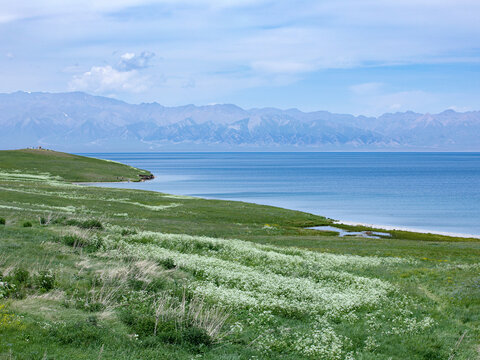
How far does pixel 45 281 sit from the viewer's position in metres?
17.1

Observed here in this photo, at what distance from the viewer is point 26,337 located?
12.5 meters

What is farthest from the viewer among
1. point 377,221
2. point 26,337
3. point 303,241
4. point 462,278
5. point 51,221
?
point 377,221

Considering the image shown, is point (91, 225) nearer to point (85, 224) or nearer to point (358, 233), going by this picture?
point (85, 224)

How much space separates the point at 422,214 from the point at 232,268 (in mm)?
86645

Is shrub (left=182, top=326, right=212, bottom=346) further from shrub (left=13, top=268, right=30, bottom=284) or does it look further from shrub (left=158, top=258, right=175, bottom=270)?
shrub (left=158, top=258, right=175, bottom=270)

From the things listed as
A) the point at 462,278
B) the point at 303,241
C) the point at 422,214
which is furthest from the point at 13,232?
the point at 422,214

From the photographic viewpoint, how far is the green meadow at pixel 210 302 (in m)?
13.7

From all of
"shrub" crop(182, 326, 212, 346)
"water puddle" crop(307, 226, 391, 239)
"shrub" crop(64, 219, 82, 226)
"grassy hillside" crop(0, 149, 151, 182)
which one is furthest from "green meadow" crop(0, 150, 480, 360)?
"grassy hillside" crop(0, 149, 151, 182)

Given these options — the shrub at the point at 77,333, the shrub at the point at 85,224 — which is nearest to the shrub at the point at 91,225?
the shrub at the point at 85,224

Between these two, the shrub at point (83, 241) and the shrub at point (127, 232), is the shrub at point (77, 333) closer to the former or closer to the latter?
the shrub at point (83, 241)

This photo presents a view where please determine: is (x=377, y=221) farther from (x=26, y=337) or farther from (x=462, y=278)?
(x=26, y=337)

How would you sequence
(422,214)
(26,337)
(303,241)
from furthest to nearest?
(422,214), (303,241), (26,337)

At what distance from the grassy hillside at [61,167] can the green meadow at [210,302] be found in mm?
113220

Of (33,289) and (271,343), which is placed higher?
(33,289)
